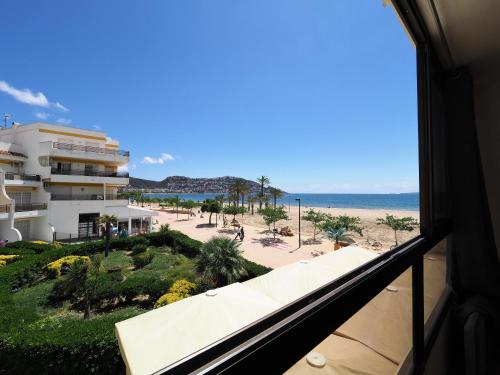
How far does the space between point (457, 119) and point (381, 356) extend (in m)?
2.69

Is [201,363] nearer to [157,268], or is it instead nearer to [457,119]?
[457,119]

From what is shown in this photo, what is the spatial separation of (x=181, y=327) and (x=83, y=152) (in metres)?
16.7

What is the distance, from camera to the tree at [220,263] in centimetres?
743

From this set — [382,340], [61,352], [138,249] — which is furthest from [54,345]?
[138,249]

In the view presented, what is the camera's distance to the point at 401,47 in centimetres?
203

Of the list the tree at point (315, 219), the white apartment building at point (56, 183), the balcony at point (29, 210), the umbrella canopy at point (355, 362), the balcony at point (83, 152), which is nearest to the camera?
the umbrella canopy at point (355, 362)

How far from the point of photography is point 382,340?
1467 millimetres

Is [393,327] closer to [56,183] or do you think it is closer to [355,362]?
[355,362]

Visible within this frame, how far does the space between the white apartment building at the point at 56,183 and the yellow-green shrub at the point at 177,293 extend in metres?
10.9

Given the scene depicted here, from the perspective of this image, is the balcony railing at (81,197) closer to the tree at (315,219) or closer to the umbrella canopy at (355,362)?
the tree at (315,219)

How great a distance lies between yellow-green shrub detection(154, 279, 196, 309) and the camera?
5.64m

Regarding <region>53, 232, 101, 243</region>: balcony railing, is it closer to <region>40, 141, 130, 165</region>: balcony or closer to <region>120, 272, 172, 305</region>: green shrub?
<region>40, 141, 130, 165</region>: balcony

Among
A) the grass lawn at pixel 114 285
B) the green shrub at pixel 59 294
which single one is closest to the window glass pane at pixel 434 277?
the grass lawn at pixel 114 285

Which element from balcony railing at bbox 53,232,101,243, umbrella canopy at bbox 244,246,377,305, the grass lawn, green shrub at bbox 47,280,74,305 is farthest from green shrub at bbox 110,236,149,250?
umbrella canopy at bbox 244,246,377,305
